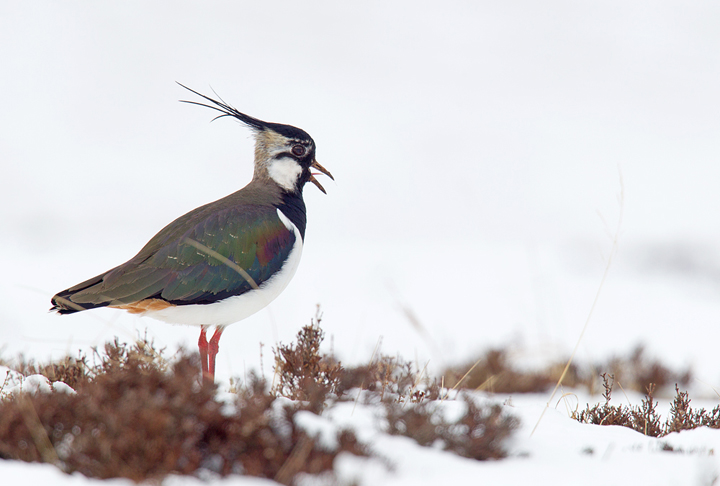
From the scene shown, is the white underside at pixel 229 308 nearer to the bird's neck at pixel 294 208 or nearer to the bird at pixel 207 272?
the bird at pixel 207 272

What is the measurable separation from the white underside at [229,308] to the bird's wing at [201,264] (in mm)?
53

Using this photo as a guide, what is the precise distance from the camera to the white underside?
496cm

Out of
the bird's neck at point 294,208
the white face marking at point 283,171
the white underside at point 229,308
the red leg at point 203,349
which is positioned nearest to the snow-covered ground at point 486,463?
the white underside at point 229,308

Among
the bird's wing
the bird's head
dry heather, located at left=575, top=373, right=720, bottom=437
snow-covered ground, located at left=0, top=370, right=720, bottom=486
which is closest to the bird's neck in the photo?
the bird's head

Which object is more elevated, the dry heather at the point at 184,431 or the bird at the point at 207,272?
the bird at the point at 207,272

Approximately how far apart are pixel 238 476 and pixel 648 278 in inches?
672

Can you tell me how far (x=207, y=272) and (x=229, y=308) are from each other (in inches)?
13.7

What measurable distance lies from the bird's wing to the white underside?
53 millimetres

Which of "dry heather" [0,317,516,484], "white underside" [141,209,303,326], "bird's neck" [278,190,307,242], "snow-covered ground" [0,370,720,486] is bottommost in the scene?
"snow-covered ground" [0,370,720,486]

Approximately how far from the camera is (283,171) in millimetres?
5871

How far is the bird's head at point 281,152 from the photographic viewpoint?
5879mm

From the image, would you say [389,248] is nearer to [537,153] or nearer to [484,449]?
[484,449]

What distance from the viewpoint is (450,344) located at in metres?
9.17

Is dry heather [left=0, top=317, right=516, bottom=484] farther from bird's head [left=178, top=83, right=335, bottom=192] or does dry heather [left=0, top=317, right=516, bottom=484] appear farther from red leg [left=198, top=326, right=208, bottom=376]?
bird's head [left=178, top=83, right=335, bottom=192]
